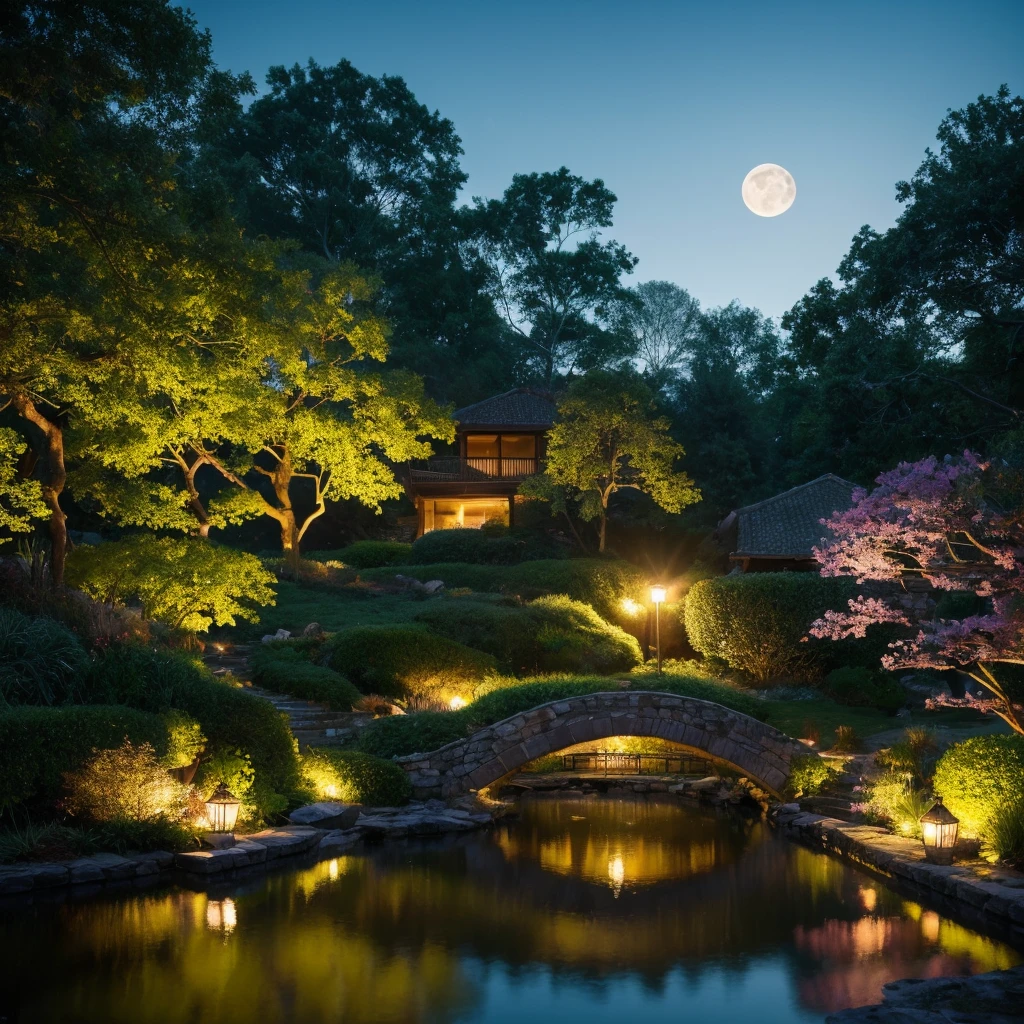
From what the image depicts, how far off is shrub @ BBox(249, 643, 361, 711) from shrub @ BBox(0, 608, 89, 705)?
4.96m

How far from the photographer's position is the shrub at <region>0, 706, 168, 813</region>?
1077cm

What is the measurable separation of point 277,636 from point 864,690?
12.1 meters

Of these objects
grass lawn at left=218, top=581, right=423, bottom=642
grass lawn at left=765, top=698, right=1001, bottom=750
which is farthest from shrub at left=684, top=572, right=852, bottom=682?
grass lawn at left=218, top=581, right=423, bottom=642

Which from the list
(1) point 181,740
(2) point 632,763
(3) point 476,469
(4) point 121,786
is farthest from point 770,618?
(3) point 476,469

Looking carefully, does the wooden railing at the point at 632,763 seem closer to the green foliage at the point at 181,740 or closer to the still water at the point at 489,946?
the still water at the point at 489,946

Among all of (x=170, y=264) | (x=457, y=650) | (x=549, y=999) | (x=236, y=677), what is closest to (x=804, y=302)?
(x=457, y=650)

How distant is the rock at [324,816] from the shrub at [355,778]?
2.61 feet

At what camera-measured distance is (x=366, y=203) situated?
4803 cm

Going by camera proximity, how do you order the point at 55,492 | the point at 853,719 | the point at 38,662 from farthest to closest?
the point at 853,719 → the point at 55,492 → the point at 38,662

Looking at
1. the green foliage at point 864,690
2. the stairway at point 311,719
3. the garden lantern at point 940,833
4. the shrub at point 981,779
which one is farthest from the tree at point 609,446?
the garden lantern at point 940,833

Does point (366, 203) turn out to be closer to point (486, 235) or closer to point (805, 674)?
point (486, 235)

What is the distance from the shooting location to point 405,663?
62.6 feet

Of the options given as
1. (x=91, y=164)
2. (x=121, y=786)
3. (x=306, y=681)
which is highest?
(x=91, y=164)

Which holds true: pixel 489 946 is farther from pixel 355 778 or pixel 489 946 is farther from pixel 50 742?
pixel 355 778
